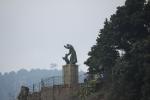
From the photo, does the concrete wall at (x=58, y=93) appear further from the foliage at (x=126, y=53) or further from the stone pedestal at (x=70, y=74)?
the foliage at (x=126, y=53)

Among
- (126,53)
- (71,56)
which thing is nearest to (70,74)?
(71,56)

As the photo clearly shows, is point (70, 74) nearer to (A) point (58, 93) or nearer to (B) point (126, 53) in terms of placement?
(A) point (58, 93)

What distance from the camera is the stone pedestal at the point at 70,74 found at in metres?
31.2

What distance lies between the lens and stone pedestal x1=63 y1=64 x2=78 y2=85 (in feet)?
102

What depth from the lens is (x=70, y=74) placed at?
31.3 m

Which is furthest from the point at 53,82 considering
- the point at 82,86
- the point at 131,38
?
the point at 131,38

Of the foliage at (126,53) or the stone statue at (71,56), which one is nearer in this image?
the foliage at (126,53)

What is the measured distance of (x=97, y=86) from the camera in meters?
28.5

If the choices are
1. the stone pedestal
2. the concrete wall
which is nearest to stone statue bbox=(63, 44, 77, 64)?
the stone pedestal

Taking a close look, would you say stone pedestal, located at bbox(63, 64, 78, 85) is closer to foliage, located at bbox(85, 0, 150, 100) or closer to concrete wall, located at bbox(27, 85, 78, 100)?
concrete wall, located at bbox(27, 85, 78, 100)

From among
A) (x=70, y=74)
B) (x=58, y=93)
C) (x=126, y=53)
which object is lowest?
(x=58, y=93)

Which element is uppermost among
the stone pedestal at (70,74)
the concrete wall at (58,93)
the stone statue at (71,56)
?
the stone statue at (71,56)

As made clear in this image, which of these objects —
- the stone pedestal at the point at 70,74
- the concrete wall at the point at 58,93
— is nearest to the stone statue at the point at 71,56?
the stone pedestal at the point at 70,74

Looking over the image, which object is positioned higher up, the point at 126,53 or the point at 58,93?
the point at 126,53
